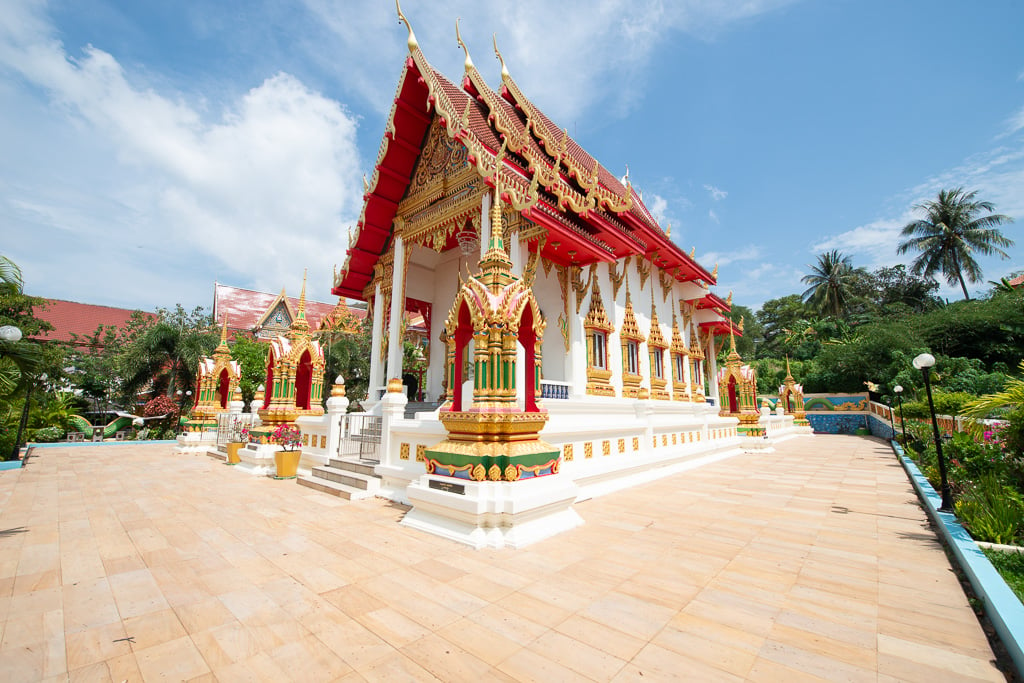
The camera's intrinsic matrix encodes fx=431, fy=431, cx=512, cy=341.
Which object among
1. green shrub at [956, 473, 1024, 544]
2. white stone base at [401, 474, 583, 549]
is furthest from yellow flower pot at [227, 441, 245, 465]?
green shrub at [956, 473, 1024, 544]

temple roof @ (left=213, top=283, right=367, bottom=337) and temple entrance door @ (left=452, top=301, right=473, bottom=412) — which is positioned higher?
temple roof @ (left=213, top=283, right=367, bottom=337)

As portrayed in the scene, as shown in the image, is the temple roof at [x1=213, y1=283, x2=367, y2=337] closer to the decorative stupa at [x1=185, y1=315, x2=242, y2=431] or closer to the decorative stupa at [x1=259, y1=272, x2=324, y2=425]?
the decorative stupa at [x1=185, y1=315, x2=242, y2=431]

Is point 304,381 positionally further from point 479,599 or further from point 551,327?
point 479,599

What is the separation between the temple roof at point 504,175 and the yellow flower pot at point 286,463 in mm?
4891

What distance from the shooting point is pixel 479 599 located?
250 cm

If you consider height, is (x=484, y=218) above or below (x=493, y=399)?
above

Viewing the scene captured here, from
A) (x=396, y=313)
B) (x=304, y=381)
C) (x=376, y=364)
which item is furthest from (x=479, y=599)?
(x=304, y=381)

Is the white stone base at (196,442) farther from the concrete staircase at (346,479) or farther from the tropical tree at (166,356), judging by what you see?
the concrete staircase at (346,479)

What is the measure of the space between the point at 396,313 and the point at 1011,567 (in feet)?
29.1

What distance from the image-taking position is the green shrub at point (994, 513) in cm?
334

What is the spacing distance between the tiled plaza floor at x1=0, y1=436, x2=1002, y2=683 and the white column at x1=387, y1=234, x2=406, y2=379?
4460 mm

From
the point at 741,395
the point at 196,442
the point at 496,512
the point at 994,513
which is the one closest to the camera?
the point at 994,513

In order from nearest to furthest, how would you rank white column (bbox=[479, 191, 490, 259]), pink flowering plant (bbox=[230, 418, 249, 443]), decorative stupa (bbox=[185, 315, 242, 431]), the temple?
the temple, white column (bbox=[479, 191, 490, 259]), pink flowering plant (bbox=[230, 418, 249, 443]), decorative stupa (bbox=[185, 315, 242, 431])

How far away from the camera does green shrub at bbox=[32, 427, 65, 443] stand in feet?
45.3
